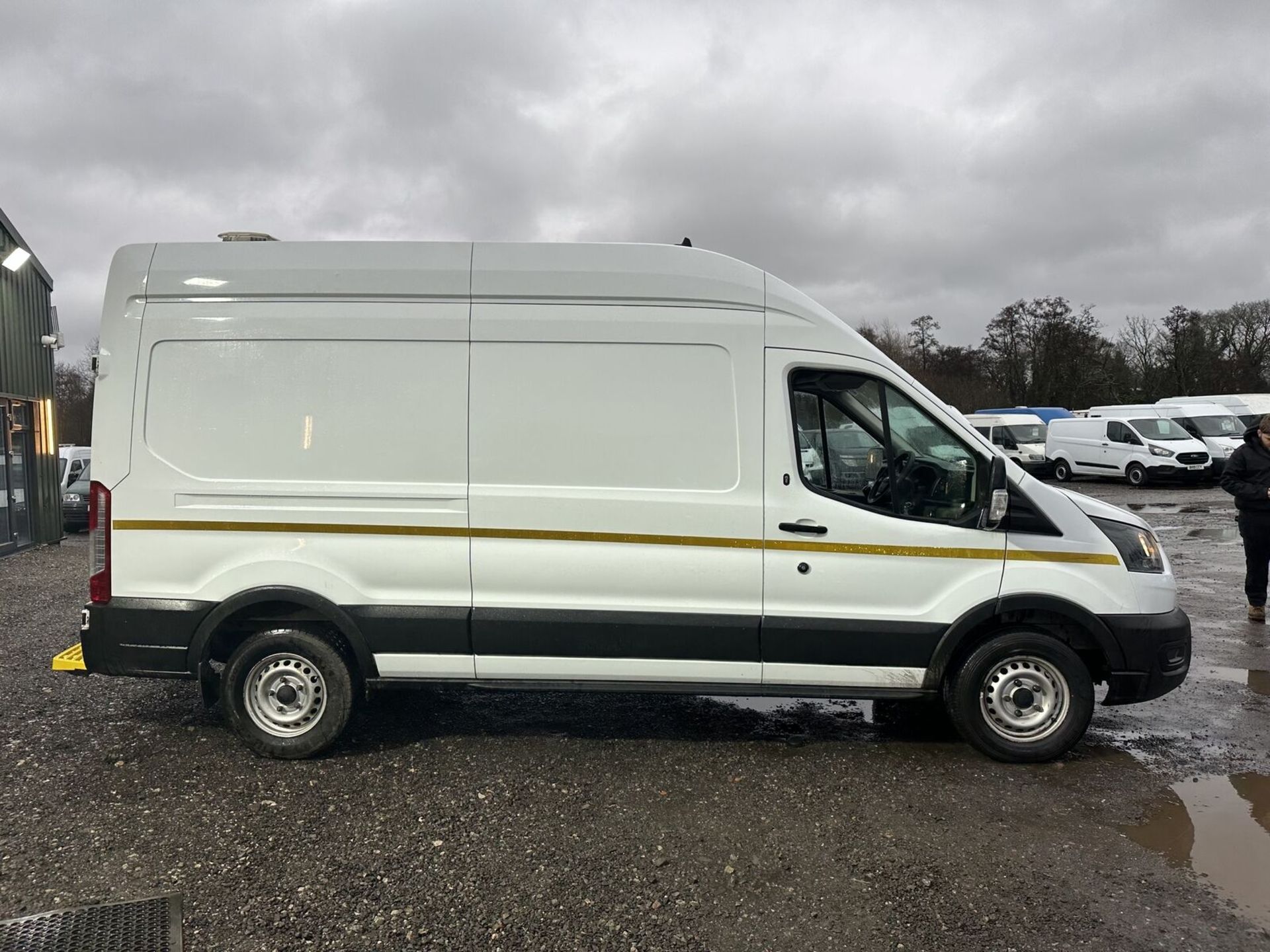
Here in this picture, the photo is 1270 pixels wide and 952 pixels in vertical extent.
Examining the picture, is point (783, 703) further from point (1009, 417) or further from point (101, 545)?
point (1009, 417)

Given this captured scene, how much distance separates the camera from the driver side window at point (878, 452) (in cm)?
450

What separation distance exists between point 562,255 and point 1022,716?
3.37 m

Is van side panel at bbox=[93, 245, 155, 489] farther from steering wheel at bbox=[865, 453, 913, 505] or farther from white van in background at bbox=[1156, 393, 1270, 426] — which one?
white van in background at bbox=[1156, 393, 1270, 426]

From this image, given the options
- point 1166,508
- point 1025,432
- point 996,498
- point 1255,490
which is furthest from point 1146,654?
point 1025,432

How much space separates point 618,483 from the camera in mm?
4441

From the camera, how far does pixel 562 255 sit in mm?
4598

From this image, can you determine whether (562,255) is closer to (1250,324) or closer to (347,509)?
(347,509)

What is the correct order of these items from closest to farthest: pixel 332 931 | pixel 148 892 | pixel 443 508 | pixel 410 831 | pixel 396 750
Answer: pixel 332 931
pixel 148 892
pixel 410 831
pixel 443 508
pixel 396 750

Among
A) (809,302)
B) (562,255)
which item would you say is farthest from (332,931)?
(809,302)

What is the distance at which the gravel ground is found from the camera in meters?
3.20

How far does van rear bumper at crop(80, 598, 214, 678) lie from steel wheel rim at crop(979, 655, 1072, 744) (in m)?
4.04

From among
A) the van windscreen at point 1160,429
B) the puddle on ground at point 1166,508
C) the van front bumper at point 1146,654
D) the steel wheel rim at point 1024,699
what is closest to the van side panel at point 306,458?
the steel wheel rim at point 1024,699

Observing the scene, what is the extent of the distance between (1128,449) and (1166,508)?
17.4 feet

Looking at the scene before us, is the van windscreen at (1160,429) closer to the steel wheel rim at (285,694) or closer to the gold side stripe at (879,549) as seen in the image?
the gold side stripe at (879,549)
